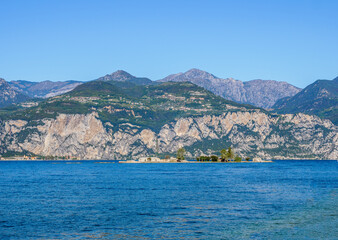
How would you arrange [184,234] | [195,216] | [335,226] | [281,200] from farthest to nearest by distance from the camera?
1. [281,200]
2. [195,216]
3. [335,226]
4. [184,234]

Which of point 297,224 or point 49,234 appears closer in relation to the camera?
point 49,234

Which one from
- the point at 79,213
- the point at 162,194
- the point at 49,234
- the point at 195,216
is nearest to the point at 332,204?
the point at 195,216

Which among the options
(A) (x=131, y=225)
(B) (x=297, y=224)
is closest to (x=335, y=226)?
(B) (x=297, y=224)

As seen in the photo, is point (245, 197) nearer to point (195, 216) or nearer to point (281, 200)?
point (281, 200)

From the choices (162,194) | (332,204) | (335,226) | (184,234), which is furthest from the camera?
(162,194)

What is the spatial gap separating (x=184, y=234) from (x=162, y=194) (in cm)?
5894

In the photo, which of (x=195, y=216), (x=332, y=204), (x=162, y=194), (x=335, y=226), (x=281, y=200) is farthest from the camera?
(x=162, y=194)

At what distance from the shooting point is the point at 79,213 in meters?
91.0

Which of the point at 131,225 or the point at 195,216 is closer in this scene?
the point at 131,225

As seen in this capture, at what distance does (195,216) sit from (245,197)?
122ft

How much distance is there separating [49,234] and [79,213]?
2072 centimetres

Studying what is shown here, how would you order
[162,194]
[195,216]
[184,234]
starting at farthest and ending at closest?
[162,194] < [195,216] < [184,234]

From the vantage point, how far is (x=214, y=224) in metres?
78.0

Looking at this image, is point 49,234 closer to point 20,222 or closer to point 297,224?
point 20,222
